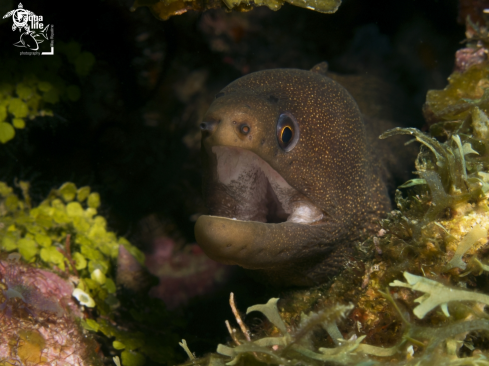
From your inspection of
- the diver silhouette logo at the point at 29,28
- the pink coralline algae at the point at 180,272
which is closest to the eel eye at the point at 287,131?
the pink coralline algae at the point at 180,272

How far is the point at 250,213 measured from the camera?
2.43 meters

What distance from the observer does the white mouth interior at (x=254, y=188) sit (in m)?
2.31

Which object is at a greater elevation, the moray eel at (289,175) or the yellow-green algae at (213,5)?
the yellow-green algae at (213,5)

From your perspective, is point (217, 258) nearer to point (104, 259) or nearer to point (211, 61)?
point (104, 259)

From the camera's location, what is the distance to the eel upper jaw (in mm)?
1865

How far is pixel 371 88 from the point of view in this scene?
156 inches

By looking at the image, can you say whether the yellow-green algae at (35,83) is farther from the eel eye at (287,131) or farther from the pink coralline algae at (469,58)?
the pink coralline algae at (469,58)

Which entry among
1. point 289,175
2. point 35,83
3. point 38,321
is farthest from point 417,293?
point 35,83

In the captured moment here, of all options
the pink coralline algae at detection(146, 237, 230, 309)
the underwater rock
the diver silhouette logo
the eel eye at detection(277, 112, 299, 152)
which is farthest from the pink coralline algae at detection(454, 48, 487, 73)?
the diver silhouette logo

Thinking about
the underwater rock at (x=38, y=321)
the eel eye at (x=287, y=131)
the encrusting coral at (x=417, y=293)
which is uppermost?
Answer: the eel eye at (x=287, y=131)

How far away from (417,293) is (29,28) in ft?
12.2

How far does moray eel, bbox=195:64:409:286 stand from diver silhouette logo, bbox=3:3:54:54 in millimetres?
2092

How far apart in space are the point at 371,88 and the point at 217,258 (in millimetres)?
2971

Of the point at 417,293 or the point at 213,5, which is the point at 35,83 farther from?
the point at 417,293
